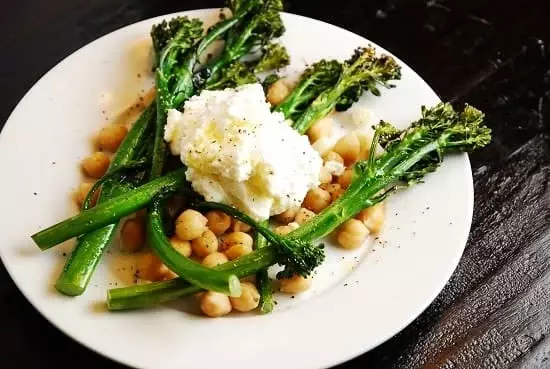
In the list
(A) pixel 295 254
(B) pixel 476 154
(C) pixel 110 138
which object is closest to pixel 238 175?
(A) pixel 295 254

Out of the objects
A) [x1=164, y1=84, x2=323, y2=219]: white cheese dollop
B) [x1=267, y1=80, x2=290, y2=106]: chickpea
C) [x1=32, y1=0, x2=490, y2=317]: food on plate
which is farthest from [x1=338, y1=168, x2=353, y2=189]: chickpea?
[x1=267, y1=80, x2=290, y2=106]: chickpea

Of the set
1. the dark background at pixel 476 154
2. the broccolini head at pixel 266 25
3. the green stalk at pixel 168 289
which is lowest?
the dark background at pixel 476 154

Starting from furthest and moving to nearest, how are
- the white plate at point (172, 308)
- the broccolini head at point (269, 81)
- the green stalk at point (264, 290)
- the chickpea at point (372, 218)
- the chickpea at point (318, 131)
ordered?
the broccolini head at point (269, 81) → the chickpea at point (318, 131) → the chickpea at point (372, 218) → the green stalk at point (264, 290) → the white plate at point (172, 308)

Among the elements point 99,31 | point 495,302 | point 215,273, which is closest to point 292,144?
point 215,273

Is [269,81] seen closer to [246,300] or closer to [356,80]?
[356,80]

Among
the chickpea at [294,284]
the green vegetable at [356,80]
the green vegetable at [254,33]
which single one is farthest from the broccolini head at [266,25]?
the chickpea at [294,284]

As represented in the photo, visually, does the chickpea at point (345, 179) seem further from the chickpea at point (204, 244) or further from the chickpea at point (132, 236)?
the chickpea at point (132, 236)
